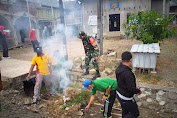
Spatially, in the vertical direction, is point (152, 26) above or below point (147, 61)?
above

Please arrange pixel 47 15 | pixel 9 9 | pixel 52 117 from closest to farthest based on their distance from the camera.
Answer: pixel 52 117 → pixel 9 9 → pixel 47 15

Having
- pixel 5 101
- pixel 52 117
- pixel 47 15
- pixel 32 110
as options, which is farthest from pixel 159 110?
pixel 47 15

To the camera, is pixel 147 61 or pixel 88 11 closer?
pixel 147 61

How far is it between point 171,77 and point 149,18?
102 inches

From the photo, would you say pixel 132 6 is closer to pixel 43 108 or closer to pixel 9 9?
pixel 9 9

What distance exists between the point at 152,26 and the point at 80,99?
14.4 feet

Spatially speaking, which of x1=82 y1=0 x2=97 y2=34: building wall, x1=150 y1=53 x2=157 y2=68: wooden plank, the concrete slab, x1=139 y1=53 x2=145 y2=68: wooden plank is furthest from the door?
the concrete slab

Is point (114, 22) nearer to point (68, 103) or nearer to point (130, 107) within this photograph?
point (68, 103)

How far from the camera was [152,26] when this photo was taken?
5766 mm

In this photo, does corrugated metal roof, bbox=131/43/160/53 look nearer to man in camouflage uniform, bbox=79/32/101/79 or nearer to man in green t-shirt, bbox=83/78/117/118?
man in camouflage uniform, bbox=79/32/101/79

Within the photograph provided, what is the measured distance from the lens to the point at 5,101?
3.92m

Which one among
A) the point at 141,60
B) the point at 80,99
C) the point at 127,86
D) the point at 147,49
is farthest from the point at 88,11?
the point at 127,86

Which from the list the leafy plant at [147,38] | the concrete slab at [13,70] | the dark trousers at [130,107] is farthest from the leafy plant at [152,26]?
the concrete slab at [13,70]

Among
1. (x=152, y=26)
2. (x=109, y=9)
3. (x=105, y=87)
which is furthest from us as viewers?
(x=109, y=9)
